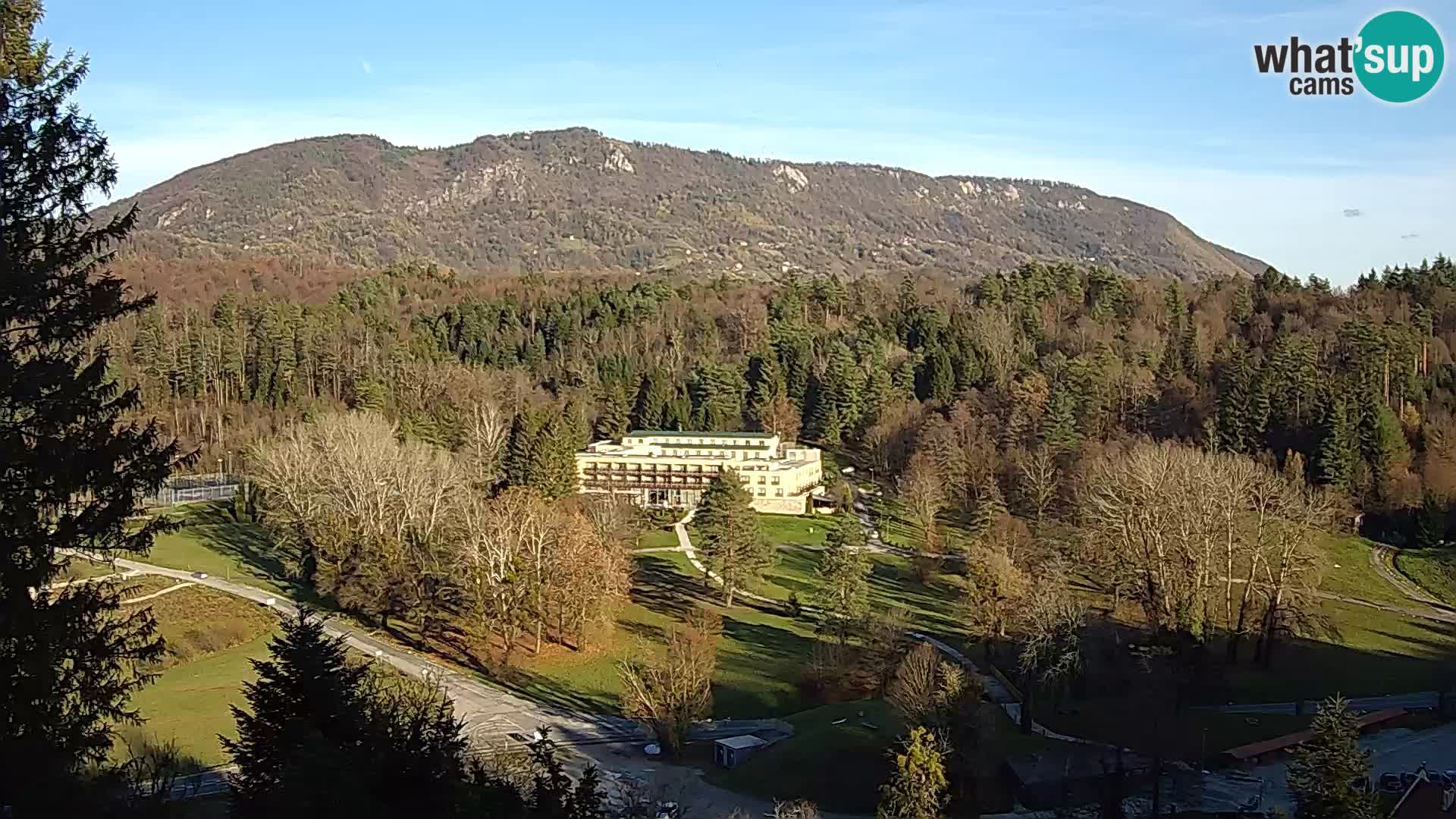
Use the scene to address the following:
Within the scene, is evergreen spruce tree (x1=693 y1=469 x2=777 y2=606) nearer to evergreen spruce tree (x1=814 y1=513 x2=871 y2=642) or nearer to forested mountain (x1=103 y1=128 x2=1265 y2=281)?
evergreen spruce tree (x1=814 y1=513 x2=871 y2=642)

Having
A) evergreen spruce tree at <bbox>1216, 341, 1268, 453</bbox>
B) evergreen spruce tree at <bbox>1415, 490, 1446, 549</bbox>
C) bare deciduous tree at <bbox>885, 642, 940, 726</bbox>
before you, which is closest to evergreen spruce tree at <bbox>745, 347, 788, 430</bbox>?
evergreen spruce tree at <bbox>1216, 341, 1268, 453</bbox>

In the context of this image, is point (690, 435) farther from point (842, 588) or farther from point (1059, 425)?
point (842, 588)

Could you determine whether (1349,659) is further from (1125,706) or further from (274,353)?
(274,353)

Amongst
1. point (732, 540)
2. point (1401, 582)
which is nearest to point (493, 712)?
point (732, 540)

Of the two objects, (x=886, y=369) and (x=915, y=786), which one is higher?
(x=886, y=369)

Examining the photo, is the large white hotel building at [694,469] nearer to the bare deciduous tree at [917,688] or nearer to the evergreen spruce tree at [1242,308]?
the bare deciduous tree at [917,688]

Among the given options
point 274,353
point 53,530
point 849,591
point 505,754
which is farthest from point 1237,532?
point 274,353

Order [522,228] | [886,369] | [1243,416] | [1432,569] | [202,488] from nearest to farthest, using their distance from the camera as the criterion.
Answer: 1. [1432,569]
2. [1243,416]
3. [202,488]
4. [886,369]
5. [522,228]
